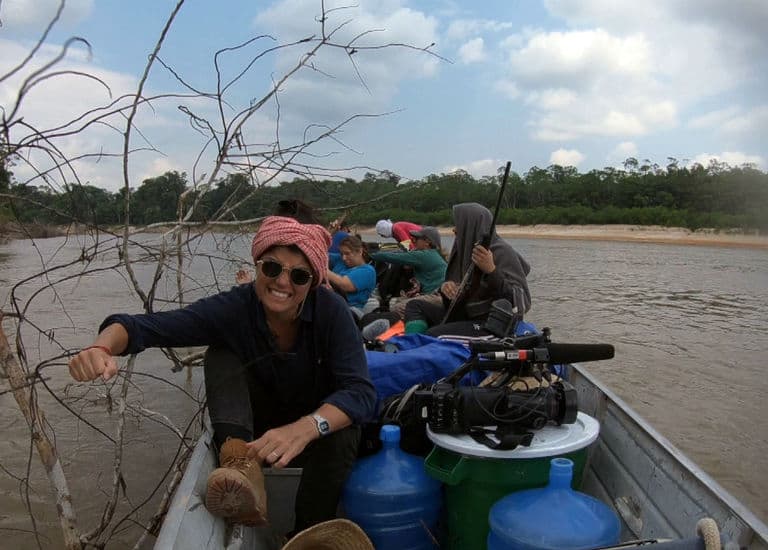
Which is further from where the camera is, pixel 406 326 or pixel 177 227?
pixel 406 326

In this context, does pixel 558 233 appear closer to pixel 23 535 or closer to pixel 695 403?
pixel 695 403

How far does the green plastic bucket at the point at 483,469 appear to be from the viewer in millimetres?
2080

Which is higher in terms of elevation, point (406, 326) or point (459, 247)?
point (459, 247)

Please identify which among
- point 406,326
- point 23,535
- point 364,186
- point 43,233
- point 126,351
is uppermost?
point 364,186

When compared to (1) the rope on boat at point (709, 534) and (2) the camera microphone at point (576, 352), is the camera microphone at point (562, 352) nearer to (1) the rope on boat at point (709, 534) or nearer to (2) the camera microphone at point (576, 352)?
(2) the camera microphone at point (576, 352)

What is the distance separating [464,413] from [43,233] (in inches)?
74.0

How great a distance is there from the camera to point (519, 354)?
7.45 ft

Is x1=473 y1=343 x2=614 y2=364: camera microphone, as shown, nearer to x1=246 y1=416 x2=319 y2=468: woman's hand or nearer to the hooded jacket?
x1=246 y1=416 x2=319 y2=468: woman's hand

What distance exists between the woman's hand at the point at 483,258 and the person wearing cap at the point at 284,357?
1742 mm

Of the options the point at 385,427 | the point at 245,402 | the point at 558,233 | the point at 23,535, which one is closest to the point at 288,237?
the point at 245,402

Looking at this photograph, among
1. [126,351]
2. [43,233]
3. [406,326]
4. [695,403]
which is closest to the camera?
[126,351]

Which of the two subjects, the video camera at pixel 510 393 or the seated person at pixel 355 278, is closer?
the video camera at pixel 510 393

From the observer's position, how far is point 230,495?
1769 mm

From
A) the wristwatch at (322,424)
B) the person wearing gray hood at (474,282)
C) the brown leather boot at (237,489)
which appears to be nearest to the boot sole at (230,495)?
the brown leather boot at (237,489)
